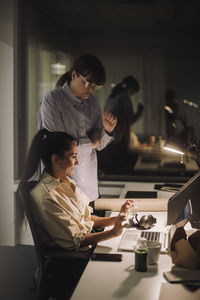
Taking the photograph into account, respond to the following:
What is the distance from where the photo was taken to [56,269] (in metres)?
1.93

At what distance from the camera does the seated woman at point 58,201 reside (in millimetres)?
1978

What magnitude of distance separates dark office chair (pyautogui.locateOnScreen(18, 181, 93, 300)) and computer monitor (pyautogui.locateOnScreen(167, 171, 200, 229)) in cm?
46

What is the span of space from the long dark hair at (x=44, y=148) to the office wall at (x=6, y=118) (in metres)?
1.76

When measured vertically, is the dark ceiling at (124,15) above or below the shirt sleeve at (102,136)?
above

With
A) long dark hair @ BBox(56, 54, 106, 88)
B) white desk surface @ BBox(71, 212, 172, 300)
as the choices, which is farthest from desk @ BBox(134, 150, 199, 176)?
white desk surface @ BBox(71, 212, 172, 300)

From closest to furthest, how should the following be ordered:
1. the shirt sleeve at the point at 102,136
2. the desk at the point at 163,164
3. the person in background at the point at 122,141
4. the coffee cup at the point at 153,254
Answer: the coffee cup at the point at 153,254
the shirt sleeve at the point at 102,136
the desk at the point at 163,164
the person in background at the point at 122,141

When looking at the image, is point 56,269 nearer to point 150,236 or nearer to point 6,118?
point 150,236

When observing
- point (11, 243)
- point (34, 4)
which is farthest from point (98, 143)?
point (34, 4)

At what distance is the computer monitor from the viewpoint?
76.0 inches

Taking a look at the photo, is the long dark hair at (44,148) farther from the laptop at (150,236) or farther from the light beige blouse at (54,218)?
the laptop at (150,236)

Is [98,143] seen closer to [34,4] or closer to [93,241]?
[93,241]

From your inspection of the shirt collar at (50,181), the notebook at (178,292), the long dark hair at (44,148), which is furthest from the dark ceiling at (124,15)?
the notebook at (178,292)

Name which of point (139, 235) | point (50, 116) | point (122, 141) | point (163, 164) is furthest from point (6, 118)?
point (122, 141)

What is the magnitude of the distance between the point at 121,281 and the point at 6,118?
261cm
